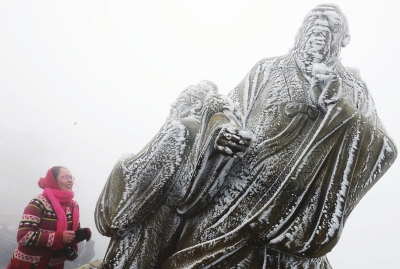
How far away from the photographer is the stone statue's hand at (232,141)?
146 cm

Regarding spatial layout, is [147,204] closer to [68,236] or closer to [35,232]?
[68,236]

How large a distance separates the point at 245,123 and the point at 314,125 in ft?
1.55

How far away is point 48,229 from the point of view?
2.58m

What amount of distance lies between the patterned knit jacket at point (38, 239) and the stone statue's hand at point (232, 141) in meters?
2.03

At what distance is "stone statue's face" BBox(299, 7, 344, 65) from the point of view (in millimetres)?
1904

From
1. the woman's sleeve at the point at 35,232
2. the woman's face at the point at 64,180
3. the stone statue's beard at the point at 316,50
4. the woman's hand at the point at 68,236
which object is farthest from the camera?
the woman's face at the point at 64,180

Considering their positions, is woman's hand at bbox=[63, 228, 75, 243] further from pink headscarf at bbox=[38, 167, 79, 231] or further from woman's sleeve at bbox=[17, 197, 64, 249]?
pink headscarf at bbox=[38, 167, 79, 231]

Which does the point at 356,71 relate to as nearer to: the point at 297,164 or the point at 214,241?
the point at 297,164

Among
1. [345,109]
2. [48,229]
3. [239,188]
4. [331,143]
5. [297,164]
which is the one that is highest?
[345,109]

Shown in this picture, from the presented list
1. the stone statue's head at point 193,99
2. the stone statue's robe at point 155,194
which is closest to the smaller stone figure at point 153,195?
the stone statue's robe at point 155,194

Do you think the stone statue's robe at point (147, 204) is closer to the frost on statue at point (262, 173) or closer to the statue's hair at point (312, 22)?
the frost on statue at point (262, 173)

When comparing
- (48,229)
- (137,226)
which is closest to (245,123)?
(137,226)

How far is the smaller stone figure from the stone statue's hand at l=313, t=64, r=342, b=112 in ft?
1.95

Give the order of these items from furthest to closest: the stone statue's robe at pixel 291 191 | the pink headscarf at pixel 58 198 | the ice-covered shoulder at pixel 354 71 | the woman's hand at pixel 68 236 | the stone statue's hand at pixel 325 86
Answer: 1. the pink headscarf at pixel 58 198
2. the woman's hand at pixel 68 236
3. the ice-covered shoulder at pixel 354 71
4. the stone statue's hand at pixel 325 86
5. the stone statue's robe at pixel 291 191
